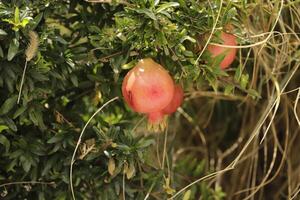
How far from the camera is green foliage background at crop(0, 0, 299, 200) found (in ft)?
3.63

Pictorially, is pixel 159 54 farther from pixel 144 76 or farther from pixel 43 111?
pixel 43 111

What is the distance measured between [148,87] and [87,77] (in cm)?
22

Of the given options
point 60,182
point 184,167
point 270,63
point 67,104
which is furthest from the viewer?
point 184,167

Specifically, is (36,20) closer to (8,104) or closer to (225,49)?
(8,104)

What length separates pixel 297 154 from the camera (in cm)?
167

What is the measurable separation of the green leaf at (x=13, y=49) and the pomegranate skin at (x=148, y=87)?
20 cm

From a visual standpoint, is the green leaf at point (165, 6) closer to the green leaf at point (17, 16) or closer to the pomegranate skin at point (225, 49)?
the pomegranate skin at point (225, 49)

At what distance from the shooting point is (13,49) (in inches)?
41.9

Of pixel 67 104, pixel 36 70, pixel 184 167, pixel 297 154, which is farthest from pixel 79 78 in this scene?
pixel 297 154

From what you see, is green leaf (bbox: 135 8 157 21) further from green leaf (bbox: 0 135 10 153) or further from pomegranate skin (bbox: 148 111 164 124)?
green leaf (bbox: 0 135 10 153)

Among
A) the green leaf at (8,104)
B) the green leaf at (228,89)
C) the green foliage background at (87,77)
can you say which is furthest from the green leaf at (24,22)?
the green leaf at (228,89)

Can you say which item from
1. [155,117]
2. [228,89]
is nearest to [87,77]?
[155,117]

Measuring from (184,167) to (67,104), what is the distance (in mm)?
435

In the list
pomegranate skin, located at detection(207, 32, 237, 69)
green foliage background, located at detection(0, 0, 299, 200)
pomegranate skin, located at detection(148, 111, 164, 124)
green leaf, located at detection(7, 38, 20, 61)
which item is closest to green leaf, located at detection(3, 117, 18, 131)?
green foliage background, located at detection(0, 0, 299, 200)
